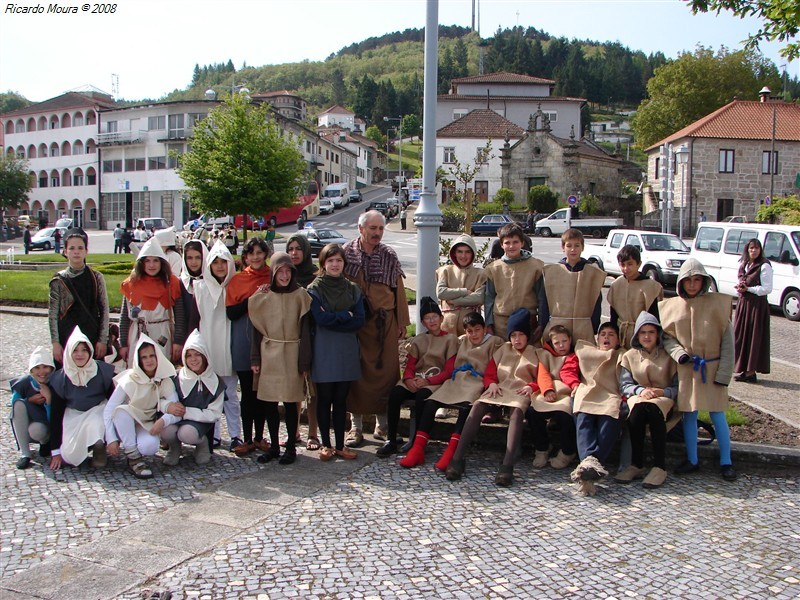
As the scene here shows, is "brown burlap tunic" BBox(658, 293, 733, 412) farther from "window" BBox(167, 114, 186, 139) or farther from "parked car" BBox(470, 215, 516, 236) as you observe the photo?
"window" BBox(167, 114, 186, 139)

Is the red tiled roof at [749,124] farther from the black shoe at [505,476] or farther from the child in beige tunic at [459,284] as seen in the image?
the black shoe at [505,476]

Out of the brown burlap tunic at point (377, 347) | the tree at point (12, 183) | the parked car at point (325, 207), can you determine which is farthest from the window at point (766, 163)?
the tree at point (12, 183)

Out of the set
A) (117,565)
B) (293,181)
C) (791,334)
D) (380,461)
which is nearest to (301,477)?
(380,461)

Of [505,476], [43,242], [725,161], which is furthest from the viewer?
[725,161]

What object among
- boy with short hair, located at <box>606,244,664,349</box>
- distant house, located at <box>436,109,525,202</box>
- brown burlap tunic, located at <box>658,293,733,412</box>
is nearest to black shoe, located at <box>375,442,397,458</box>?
boy with short hair, located at <box>606,244,664,349</box>

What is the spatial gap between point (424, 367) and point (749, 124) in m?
54.5

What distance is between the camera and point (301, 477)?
6.14 meters

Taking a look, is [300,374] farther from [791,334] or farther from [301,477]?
[791,334]

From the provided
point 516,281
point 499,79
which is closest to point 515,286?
point 516,281

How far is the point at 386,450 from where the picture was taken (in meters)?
6.71

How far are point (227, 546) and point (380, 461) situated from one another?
6.83 feet

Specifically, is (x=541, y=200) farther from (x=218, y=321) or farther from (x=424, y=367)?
(x=218, y=321)

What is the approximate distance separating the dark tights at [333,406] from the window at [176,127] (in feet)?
210

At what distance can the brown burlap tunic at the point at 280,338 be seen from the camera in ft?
21.6
